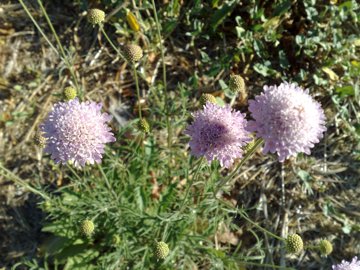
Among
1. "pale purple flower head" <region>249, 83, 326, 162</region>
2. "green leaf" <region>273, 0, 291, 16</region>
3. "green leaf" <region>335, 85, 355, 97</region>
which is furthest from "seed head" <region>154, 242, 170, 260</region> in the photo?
"green leaf" <region>273, 0, 291, 16</region>

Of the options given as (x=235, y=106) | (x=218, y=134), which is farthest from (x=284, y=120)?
(x=235, y=106)

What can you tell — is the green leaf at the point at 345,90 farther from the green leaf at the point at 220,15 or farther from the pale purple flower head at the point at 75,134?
the pale purple flower head at the point at 75,134

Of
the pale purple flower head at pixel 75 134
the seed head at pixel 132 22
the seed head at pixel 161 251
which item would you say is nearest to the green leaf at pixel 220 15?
the seed head at pixel 132 22

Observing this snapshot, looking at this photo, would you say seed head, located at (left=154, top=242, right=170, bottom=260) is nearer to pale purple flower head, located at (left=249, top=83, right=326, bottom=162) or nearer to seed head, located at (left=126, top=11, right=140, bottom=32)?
pale purple flower head, located at (left=249, top=83, right=326, bottom=162)

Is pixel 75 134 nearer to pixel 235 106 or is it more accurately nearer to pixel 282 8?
pixel 235 106

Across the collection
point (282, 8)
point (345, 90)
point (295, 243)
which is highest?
point (282, 8)

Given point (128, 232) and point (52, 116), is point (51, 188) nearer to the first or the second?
point (128, 232)
